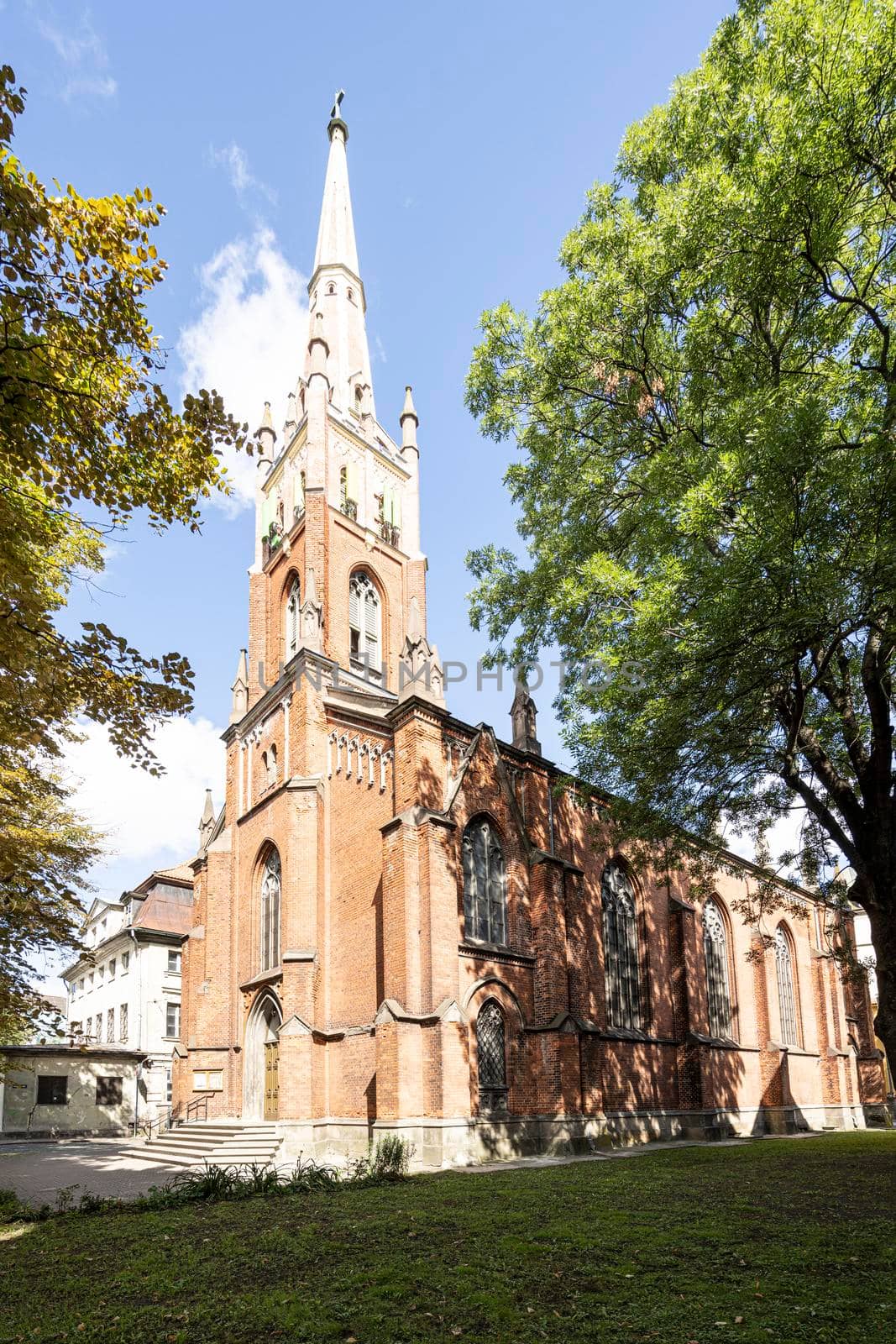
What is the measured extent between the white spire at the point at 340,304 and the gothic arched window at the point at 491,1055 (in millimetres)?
19061

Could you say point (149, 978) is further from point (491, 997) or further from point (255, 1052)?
point (491, 997)

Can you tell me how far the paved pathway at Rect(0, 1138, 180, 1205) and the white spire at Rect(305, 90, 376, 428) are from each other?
71.4 ft

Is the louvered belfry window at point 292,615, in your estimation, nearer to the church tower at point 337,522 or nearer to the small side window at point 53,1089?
the church tower at point 337,522

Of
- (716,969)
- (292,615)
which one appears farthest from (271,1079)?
(716,969)

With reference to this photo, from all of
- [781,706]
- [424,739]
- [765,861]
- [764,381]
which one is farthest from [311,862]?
[764,381]

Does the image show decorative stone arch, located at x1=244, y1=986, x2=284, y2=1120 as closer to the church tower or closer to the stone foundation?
the stone foundation

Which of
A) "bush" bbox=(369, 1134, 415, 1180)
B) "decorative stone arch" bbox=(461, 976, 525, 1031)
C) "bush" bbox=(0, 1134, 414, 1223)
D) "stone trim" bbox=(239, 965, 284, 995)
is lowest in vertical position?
"bush" bbox=(369, 1134, 415, 1180)

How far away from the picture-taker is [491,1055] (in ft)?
59.8

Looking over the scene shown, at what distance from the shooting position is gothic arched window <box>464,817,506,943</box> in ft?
63.1

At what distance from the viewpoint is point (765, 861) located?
18.1 meters

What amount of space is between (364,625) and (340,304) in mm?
12955

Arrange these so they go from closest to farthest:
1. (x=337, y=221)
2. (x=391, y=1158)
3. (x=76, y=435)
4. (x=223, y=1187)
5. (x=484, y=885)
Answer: (x=76, y=435), (x=223, y=1187), (x=391, y=1158), (x=484, y=885), (x=337, y=221)

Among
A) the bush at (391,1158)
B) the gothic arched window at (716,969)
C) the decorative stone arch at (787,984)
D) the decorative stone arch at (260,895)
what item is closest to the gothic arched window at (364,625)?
the decorative stone arch at (260,895)

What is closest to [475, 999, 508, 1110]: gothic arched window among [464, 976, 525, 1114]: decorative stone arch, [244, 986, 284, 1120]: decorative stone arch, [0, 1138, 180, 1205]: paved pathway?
[464, 976, 525, 1114]: decorative stone arch
